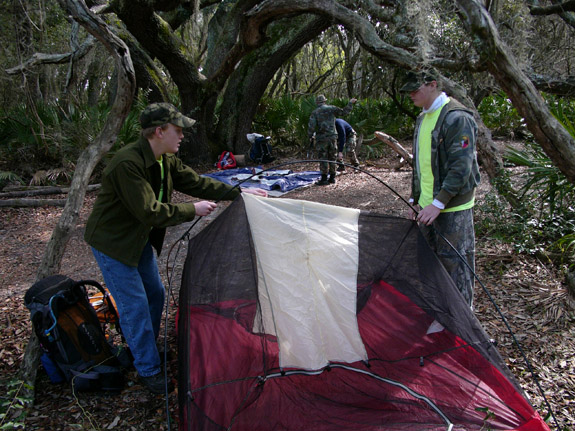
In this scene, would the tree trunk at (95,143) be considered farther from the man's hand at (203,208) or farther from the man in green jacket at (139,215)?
the man's hand at (203,208)

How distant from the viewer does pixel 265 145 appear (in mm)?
11453

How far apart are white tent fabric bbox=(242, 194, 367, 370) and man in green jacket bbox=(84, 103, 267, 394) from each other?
1.46ft

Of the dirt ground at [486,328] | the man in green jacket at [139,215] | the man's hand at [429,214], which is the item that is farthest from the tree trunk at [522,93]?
the man in green jacket at [139,215]

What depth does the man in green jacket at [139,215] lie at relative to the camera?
98.3 inches

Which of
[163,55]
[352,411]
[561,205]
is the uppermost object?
[163,55]

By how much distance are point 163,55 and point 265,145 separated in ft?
11.0

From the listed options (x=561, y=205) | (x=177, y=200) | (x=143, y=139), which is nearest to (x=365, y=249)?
(x=143, y=139)

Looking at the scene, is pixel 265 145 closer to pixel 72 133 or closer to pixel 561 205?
pixel 72 133

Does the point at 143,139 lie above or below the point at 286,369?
above

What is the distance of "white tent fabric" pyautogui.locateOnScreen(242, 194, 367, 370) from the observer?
2775 mm

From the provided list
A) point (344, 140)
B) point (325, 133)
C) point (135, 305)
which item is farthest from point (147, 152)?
point (344, 140)

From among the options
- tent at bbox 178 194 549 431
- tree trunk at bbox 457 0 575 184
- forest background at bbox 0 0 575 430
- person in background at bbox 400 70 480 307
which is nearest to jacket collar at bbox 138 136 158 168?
tent at bbox 178 194 549 431

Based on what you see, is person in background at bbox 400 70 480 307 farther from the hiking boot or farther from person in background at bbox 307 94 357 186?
person in background at bbox 307 94 357 186

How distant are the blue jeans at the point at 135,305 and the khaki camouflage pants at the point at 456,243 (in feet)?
6.57
